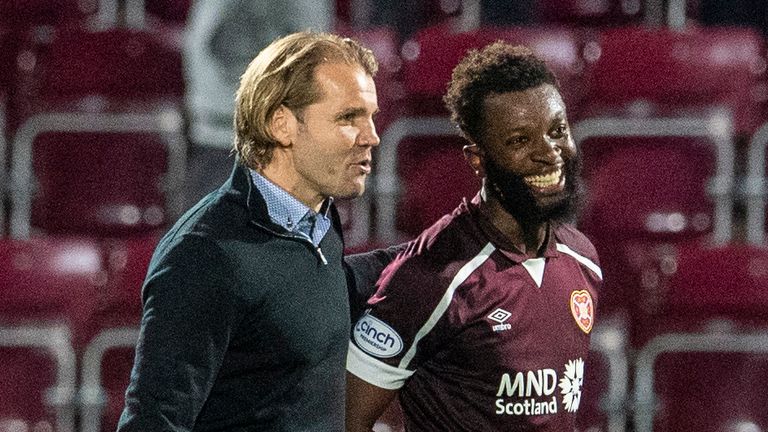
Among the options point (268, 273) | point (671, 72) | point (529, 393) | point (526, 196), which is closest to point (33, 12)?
point (671, 72)

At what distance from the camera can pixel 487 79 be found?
2232mm

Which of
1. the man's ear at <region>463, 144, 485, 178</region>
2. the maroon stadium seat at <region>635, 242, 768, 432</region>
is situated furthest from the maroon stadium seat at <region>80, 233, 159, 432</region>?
the man's ear at <region>463, 144, 485, 178</region>

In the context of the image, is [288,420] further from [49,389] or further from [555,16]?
[555,16]

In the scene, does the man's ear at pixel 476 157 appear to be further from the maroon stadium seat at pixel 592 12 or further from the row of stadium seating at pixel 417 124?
the maroon stadium seat at pixel 592 12

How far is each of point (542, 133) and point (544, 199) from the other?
0.10 metres

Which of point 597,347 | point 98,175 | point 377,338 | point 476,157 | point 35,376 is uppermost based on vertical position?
point 476,157

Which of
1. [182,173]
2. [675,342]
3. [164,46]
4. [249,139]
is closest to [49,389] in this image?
[182,173]

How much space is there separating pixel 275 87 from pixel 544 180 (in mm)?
531

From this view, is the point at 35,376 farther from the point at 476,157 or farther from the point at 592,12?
the point at 592,12

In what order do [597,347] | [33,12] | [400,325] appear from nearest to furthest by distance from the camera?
[400,325], [597,347], [33,12]

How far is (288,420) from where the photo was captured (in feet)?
5.87

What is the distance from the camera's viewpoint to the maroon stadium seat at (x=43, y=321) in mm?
3369

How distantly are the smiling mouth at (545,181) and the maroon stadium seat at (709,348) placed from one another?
4.08 feet

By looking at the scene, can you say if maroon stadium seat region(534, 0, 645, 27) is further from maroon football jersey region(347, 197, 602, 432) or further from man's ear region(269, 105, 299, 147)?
man's ear region(269, 105, 299, 147)
